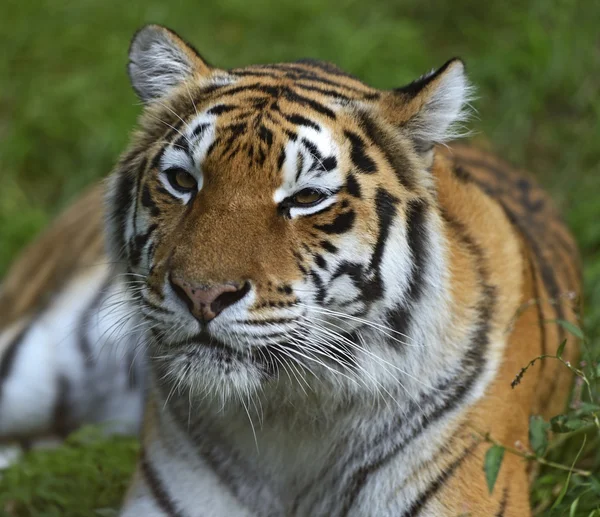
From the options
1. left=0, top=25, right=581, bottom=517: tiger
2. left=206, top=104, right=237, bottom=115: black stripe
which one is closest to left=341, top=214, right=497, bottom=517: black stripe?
left=0, top=25, right=581, bottom=517: tiger

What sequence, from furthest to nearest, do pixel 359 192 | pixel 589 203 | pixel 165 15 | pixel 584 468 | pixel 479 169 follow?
1. pixel 165 15
2. pixel 589 203
3. pixel 479 169
4. pixel 584 468
5. pixel 359 192

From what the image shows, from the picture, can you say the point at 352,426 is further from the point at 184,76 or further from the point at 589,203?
the point at 589,203

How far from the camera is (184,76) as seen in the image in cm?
254

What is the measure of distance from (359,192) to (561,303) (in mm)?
1086

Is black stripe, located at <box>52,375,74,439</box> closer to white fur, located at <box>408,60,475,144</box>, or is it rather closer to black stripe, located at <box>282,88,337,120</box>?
black stripe, located at <box>282,88,337,120</box>

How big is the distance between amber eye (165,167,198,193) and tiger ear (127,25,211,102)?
36 centimetres

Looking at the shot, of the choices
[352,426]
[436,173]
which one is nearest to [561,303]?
[436,173]

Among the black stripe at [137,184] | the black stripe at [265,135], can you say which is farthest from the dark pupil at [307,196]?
the black stripe at [137,184]

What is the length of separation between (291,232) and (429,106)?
0.46 meters

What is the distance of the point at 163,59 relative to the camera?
8.32 ft

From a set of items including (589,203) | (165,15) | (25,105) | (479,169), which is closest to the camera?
(479,169)

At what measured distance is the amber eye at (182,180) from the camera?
7.41ft

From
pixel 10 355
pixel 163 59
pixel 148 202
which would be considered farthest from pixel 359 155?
pixel 10 355

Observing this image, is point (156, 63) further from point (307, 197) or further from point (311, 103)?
point (307, 197)
